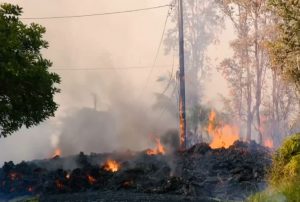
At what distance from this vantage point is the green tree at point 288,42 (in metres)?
15.9

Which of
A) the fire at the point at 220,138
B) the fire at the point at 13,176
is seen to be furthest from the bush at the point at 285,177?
the fire at the point at 220,138

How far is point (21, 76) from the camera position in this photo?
46.4 feet

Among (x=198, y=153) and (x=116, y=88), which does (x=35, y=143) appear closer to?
(x=116, y=88)

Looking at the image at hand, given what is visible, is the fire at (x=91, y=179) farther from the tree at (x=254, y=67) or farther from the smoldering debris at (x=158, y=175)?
the tree at (x=254, y=67)

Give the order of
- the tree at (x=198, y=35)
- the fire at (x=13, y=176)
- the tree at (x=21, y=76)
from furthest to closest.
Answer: the tree at (x=198, y=35) → the fire at (x=13, y=176) → the tree at (x=21, y=76)

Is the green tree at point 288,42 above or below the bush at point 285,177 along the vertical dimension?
above

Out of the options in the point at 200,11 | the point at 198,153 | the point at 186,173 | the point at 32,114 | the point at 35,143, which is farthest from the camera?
the point at 200,11

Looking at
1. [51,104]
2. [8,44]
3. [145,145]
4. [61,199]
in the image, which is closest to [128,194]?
[61,199]

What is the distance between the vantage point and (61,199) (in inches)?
975

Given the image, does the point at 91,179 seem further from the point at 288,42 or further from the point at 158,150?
the point at 288,42

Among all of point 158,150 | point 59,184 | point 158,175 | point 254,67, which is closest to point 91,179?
point 59,184

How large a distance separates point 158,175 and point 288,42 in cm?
1446

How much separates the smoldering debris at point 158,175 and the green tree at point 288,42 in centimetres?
710

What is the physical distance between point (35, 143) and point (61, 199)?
150ft
